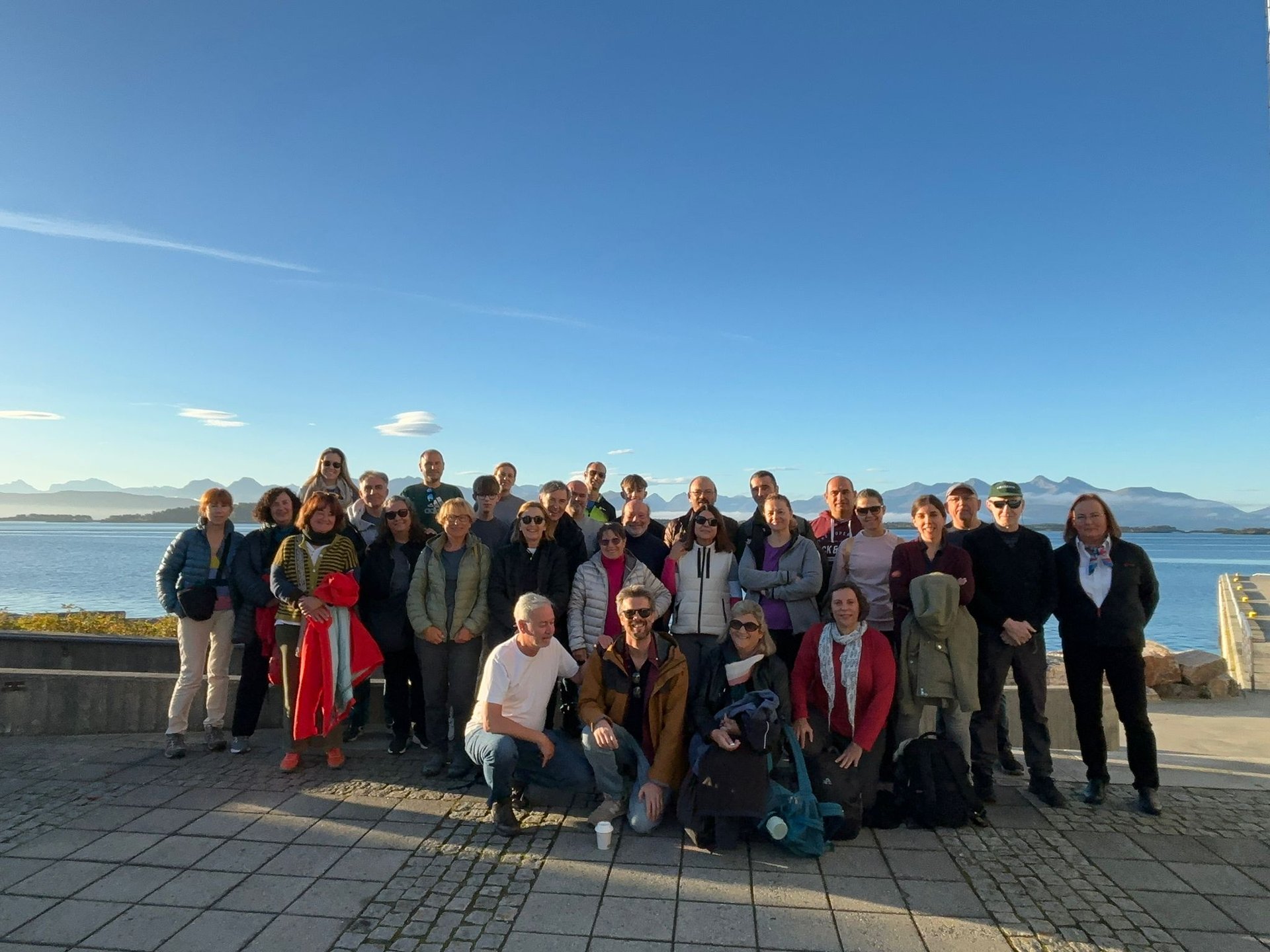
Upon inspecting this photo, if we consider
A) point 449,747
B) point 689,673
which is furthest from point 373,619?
point 689,673

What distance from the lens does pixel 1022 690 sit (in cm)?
486

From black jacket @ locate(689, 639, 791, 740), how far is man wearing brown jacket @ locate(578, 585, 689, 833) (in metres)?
0.09

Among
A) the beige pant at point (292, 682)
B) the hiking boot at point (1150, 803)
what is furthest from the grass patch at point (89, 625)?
the hiking boot at point (1150, 803)

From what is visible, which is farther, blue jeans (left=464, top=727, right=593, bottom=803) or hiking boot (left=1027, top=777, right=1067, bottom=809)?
hiking boot (left=1027, top=777, right=1067, bottom=809)

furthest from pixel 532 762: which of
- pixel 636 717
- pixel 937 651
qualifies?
pixel 937 651

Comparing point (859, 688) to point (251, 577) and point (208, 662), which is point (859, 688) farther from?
point (208, 662)

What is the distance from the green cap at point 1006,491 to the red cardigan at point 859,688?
1.31 metres

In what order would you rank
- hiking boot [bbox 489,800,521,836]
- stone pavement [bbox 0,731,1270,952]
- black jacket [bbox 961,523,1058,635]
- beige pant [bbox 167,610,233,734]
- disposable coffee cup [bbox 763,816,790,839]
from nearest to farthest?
stone pavement [bbox 0,731,1270,952], disposable coffee cup [bbox 763,816,790,839], hiking boot [bbox 489,800,521,836], black jacket [bbox 961,523,1058,635], beige pant [bbox 167,610,233,734]

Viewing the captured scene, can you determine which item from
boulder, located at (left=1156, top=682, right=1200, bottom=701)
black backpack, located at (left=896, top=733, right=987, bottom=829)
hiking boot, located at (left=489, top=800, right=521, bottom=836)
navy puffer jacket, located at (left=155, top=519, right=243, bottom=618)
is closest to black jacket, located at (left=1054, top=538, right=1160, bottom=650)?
black backpack, located at (left=896, top=733, right=987, bottom=829)

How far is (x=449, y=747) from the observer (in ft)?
17.1

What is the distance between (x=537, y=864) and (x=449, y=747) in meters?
1.68

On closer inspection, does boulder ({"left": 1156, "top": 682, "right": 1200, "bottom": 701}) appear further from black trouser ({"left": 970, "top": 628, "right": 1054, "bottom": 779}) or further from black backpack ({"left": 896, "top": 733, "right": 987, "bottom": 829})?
black backpack ({"left": 896, "top": 733, "right": 987, "bottom": 829})

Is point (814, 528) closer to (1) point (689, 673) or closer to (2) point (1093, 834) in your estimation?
(1) point (689, 673)

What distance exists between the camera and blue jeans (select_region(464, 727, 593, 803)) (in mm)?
4191
